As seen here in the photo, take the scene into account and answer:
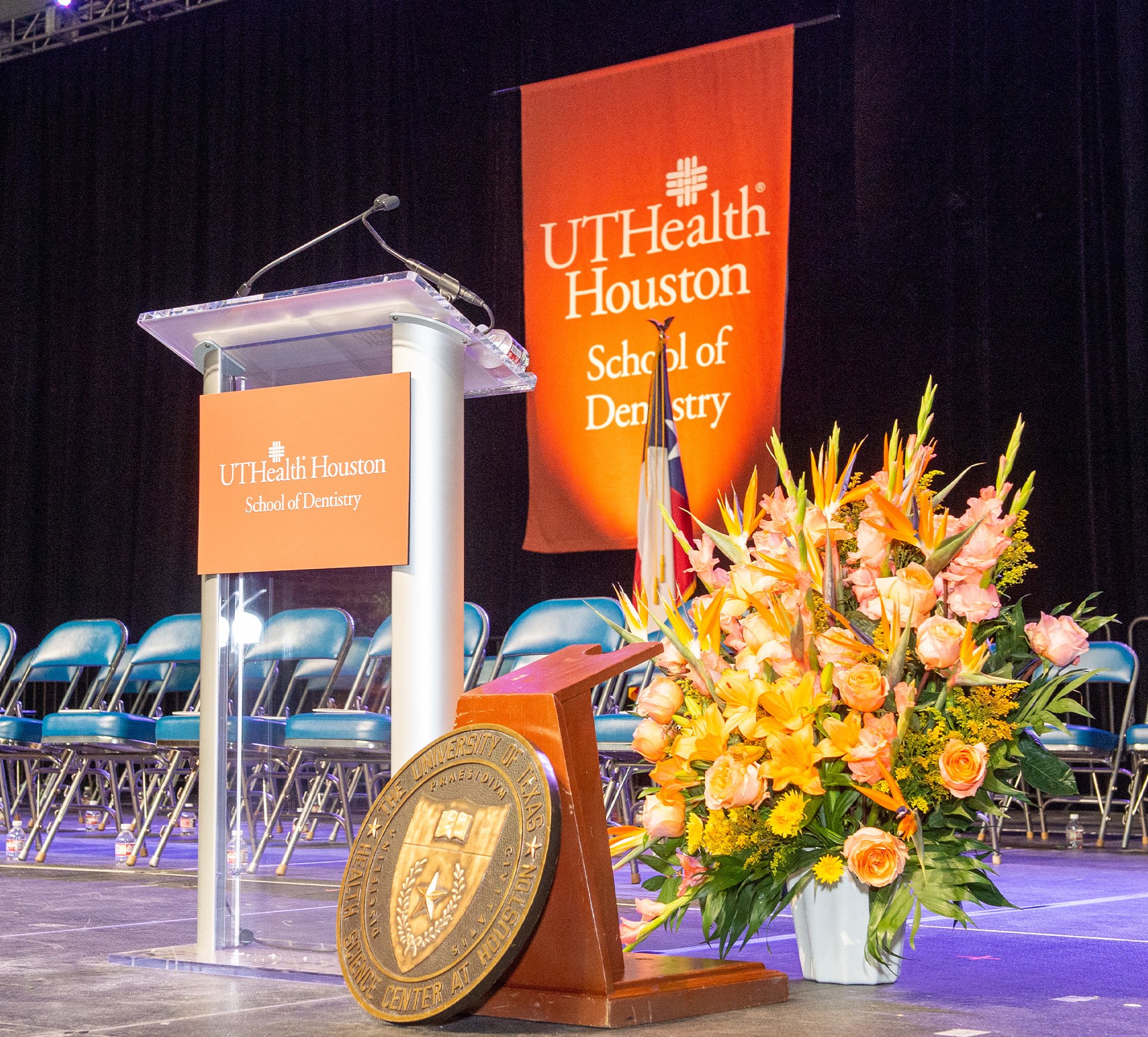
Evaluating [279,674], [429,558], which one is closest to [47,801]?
[279,674]

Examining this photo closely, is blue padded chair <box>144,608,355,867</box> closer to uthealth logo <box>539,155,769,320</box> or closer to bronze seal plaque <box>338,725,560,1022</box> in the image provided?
bronze seal plaque <box>338,725,560,1022</box>

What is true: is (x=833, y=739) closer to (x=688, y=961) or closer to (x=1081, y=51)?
(x=688, y=961)

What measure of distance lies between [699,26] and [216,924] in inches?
285

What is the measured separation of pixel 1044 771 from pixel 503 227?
760 cm

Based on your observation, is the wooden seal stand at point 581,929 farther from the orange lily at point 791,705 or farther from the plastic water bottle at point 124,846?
the plastic water bottle at point 124,846

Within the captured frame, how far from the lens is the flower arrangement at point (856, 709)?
2205 mm

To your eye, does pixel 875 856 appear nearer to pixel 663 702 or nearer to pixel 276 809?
pixel 663 702

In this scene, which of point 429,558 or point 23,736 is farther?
point 23,736

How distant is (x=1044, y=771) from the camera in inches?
89.7

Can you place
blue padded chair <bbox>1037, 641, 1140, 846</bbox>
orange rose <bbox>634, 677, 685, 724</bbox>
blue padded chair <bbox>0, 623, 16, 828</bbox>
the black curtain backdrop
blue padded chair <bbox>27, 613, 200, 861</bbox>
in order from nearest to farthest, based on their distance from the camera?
orange rose <bbox>634, 677, 685, 724</bbox>, blue padded chair <bbox>27, 613, 200, 861</bbox>, blue padded chair <bbox>1037, 641, 1140, 846</bbox>, blue padded chair <bbox>0, 623, 16, 828</bbox>, the black curtain backdrop

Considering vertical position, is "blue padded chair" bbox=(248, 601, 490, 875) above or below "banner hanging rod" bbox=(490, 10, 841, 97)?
below

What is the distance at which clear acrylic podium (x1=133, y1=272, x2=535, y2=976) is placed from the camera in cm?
249

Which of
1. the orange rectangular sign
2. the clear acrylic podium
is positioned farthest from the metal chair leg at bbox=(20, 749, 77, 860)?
the orange rectangular sign

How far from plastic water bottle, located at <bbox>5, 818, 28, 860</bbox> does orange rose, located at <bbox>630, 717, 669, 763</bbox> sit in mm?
→ 3977
